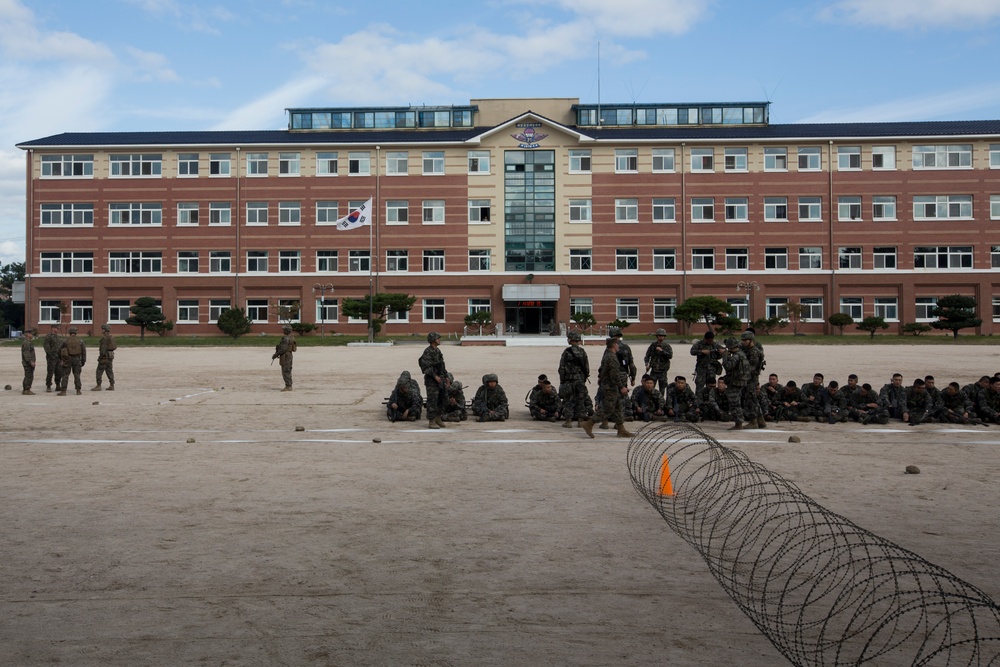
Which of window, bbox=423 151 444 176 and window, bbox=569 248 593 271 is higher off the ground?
window, bbox=423 151 444 176

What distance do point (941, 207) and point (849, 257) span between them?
7.60 m

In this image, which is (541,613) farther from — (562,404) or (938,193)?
(938,193)

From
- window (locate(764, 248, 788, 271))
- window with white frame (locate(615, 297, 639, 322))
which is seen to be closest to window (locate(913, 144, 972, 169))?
window (locate(764, 248, 788, 271))

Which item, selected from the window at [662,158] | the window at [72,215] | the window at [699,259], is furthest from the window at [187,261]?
the window at [699,259]

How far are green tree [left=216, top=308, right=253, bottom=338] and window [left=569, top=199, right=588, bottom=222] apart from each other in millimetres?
25179

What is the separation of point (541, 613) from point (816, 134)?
59.8 m

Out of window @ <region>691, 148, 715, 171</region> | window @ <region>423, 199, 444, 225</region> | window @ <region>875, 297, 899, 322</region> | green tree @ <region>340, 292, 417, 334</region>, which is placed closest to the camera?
green tree @ <region>340, 292, 417, 334</region>

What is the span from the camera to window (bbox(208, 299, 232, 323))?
57.9 metres

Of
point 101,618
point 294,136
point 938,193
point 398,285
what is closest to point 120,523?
point 101,618

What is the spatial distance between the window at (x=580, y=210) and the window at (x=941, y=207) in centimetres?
2400

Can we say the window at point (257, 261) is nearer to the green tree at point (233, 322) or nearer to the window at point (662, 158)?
the green tree at point (233, 322)

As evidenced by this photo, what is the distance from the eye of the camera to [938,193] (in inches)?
2200

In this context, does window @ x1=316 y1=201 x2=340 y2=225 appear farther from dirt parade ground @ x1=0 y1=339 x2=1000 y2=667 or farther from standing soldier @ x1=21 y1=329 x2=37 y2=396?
dirt parade ground @ x1=0 y1=339 x2=1000 y2=667

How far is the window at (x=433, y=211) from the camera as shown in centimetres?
5794
